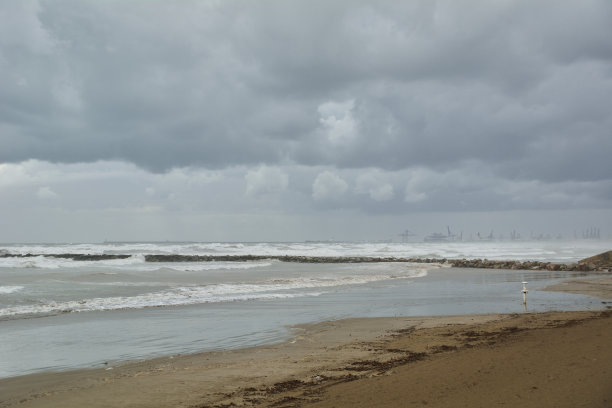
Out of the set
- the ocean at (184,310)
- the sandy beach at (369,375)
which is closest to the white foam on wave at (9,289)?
the ocean at (184,310)

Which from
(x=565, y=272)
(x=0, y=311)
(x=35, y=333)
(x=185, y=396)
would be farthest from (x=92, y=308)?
(x=565, y=272)

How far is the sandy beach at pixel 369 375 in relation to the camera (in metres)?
6.89

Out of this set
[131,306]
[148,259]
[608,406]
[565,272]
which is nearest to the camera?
[608,406]

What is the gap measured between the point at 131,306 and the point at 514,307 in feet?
45.7

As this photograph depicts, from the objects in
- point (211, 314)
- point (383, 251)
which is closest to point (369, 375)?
point (211, 314)

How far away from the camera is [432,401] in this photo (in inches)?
259

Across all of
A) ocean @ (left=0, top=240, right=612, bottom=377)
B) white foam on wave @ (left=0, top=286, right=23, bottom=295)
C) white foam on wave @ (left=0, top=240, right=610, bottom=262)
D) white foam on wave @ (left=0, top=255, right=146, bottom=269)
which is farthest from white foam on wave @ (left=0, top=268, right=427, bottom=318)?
white foam on wave @ (left=0, top=240, right=610, bottom=262)

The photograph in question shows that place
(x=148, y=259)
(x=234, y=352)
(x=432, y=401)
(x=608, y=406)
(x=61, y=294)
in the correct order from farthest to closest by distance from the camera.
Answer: (x=148, y=259) → (x=61, y=294) → (x=234, y=352) → (x=432, y=401) → (x=608, y=406)

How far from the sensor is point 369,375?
833 cm

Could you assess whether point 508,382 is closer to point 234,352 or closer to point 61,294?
point 234,352

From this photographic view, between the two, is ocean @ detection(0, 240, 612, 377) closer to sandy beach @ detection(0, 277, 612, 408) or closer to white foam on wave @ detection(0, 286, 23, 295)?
white foam on wave @ detection(0, 286, 23, 295)

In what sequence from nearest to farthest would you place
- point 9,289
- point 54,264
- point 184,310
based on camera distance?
point 184,310, point 9,289, point 54,264

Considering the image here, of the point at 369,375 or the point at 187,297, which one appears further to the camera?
the point at 187,297

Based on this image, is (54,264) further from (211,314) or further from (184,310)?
(211,314)
